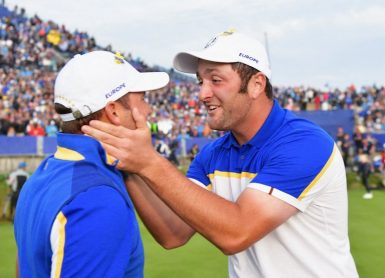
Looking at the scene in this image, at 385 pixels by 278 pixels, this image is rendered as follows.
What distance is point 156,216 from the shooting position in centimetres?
296

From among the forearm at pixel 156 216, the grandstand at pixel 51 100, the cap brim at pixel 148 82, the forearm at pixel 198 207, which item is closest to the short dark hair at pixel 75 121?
the cap brim at pixel 148 82

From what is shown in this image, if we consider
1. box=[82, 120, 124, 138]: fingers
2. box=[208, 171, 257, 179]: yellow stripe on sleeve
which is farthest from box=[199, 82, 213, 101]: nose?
box=[82, 120, 124, 138]: fingers

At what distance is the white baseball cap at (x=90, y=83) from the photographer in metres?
2.23

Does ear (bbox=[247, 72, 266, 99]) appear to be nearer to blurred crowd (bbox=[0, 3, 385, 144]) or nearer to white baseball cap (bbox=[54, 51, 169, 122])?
white baseball cap (bbox=[54, 51, 169, 122])

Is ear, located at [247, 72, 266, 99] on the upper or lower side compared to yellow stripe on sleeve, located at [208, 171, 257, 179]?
upper

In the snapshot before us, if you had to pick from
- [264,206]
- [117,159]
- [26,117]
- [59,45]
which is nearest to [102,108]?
[117,159]

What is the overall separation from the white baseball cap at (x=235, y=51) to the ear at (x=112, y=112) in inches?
24.0

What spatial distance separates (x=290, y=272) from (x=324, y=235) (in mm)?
255

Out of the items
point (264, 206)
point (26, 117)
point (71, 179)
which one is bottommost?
point (26, 117)

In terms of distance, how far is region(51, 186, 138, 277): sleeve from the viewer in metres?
1.91

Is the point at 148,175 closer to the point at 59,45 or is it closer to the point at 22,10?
the point at 59,45

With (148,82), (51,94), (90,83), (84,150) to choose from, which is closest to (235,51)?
(148,82)

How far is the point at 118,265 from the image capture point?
6.46 feet

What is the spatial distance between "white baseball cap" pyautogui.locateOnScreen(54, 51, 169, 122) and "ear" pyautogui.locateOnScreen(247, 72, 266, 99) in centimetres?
75
